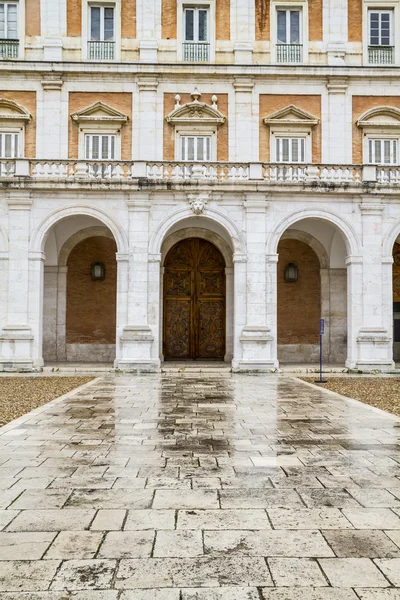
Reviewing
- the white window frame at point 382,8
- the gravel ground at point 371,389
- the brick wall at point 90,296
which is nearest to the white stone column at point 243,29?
the white window frame at point 382,8

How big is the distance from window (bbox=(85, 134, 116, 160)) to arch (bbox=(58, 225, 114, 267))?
2.92m

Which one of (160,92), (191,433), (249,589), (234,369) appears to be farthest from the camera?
(160,92)

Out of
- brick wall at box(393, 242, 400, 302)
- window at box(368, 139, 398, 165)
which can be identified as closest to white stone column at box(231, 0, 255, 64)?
window at box(368, 139, 398, 165)

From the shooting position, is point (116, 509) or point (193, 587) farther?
point (116, 509)

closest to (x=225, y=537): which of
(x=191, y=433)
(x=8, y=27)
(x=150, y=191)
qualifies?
(x=191, y=433)

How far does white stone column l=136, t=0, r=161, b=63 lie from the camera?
23.7m

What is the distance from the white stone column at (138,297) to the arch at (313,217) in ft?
14.1

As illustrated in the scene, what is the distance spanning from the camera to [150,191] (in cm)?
1992

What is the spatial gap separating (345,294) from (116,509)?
1990 cm

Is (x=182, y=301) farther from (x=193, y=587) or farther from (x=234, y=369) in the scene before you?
(x=193, y=587)

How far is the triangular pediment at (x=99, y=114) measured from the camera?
23.2 meters

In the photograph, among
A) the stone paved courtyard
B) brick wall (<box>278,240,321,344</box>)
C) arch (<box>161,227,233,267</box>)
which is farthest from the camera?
brick wall (<box>278,240,321,344</box>)

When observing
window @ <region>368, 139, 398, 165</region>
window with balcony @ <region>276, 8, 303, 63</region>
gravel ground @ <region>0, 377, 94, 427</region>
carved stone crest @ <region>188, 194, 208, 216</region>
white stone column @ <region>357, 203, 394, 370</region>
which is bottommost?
gravel ground @ <region>0, 377, 94, 427</region>

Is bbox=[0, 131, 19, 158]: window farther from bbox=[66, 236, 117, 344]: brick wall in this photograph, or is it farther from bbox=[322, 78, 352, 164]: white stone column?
bbox=[322, 78, 352, 164]: white stone column
